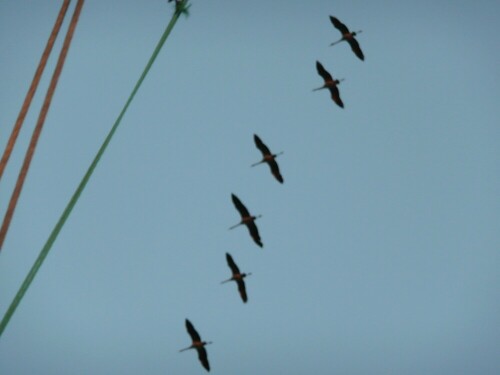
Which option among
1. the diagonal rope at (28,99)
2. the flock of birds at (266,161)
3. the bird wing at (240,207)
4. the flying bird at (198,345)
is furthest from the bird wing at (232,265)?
the diagonal rope at (28,99)

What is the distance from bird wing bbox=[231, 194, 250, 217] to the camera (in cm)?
2039

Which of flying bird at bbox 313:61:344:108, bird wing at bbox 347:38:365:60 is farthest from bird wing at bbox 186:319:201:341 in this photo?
bird wing at bbox 347:38:365:60

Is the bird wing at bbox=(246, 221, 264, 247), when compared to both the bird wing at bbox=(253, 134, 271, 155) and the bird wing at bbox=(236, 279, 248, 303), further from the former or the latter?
the bird wing at bbox=(253, 134, 271, 155)

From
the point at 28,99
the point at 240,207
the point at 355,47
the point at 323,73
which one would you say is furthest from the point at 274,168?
the point at 28,99

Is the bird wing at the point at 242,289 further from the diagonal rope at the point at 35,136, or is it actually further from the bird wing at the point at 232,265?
the diagonal rope at the point at 35,136

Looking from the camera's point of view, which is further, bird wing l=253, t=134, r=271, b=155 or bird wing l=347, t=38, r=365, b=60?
bird wing l=347, t=38, r=365, b=60

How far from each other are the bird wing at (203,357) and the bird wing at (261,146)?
683 cm

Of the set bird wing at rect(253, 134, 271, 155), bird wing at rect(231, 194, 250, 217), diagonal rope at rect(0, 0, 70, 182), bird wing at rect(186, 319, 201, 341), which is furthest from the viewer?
bird wing at rect(253, 134, 271, 155)

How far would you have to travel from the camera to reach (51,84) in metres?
8.20

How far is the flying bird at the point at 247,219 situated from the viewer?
20.4 meters

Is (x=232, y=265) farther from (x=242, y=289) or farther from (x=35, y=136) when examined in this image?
(x=35, y=136)

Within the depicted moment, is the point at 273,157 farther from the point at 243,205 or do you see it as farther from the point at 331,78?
the point at 331,78

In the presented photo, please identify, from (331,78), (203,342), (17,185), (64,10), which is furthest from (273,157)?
(17,185)

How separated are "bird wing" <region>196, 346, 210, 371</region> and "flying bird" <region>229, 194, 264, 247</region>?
3954 millimetres
